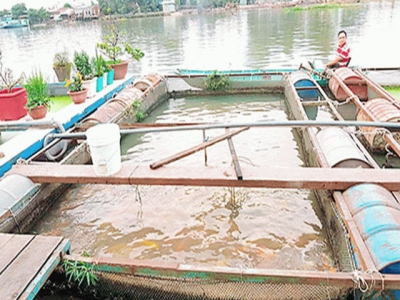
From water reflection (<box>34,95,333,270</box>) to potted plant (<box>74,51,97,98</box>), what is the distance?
9.18 ft

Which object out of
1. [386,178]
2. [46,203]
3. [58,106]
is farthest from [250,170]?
[58,106]

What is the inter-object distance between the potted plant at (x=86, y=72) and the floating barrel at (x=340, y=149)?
4.55m

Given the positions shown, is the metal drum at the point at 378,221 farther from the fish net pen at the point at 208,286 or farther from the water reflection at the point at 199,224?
the water reflection at the point at 199,224

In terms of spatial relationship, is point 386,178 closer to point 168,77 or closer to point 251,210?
point 251,210

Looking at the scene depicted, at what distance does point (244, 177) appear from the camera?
3.27 m

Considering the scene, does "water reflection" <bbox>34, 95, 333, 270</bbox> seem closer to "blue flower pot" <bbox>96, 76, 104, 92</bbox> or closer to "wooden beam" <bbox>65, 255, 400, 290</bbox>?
"wooden beam" <bbox>65, 255, 400, 290</bbox>

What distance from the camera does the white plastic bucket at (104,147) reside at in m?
3.05

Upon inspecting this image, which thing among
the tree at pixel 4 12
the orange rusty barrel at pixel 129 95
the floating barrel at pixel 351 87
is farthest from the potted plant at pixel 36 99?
the tree at pixel 4 12

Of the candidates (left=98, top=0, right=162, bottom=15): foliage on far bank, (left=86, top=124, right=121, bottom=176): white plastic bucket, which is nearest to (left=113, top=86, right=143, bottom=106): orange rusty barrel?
(left=86, top=124, right=121, bottom=176): white plastic bucket

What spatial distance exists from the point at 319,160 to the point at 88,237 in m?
2.63

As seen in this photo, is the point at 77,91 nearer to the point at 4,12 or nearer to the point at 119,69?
the point at 119,69

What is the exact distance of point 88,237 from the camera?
12.3ft

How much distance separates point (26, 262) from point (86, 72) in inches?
216

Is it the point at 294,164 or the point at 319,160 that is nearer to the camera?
the point at 319,160
